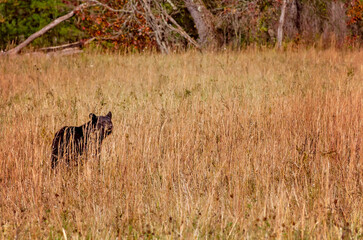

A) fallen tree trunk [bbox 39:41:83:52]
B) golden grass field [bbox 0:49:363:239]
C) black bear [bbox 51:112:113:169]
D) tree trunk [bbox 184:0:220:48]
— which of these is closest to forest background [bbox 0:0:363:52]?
tree trunk [bbox 184:0:220:48]

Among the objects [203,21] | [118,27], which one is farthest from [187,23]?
[118,27]

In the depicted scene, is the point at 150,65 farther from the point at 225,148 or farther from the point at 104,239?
the point at 104,239

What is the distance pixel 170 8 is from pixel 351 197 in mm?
12070

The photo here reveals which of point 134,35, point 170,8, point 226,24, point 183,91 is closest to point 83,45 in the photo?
point 134,35

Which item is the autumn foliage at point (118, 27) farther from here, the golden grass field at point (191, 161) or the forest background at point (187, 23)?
the golden grass field at point (191, 161)

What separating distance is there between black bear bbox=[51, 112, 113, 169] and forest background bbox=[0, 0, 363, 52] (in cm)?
816

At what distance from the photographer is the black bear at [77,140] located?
198 inches

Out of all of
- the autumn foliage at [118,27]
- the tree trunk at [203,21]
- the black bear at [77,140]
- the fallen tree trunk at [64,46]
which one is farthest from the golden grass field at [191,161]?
the tree trunk at [203,21]

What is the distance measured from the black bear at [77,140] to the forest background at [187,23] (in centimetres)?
816

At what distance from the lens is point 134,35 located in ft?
48.5

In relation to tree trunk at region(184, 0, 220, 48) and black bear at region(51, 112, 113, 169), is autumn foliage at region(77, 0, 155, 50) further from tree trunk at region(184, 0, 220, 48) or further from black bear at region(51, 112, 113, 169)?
black bear at region(51, 112, 113, 169)

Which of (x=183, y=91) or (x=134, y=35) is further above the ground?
(x=134, y=35)

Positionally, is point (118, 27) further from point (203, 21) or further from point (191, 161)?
point (191, 161)

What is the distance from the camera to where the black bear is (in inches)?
198
